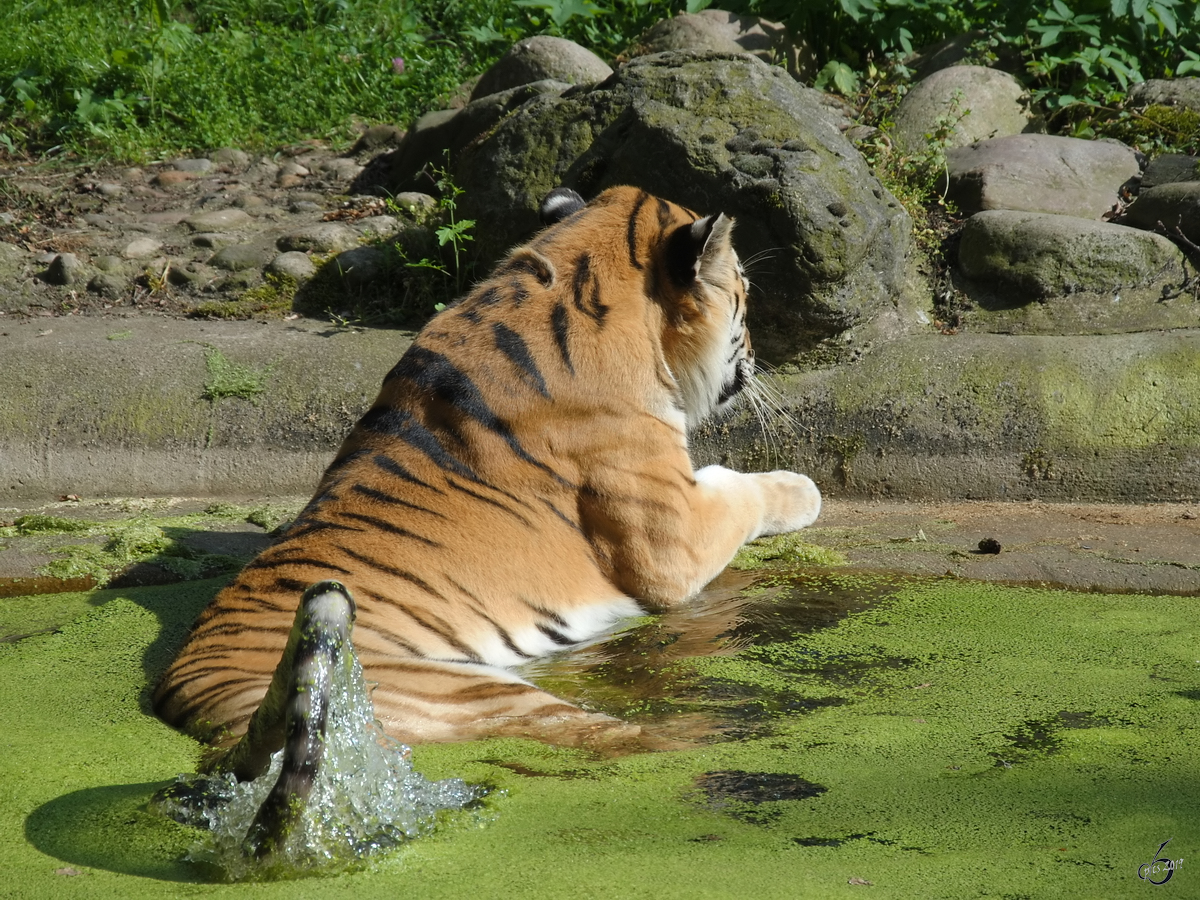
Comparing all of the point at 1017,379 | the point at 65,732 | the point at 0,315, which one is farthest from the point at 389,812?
the point at 0,315

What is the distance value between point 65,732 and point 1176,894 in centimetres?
229

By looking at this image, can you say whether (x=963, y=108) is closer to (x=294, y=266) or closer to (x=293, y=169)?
(x=294, y=266)

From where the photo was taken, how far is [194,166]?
25.6 feet

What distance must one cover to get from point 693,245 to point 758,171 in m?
1.46

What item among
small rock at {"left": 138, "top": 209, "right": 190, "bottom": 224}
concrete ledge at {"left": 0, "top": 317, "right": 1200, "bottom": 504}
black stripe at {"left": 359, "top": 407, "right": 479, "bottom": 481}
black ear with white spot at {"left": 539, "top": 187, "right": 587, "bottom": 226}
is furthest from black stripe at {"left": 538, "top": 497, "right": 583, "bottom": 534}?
small rock at {"left": 138, "top": 209, "right": 190, "bottom": 224}

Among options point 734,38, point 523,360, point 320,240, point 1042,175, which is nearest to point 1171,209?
point 1042,175

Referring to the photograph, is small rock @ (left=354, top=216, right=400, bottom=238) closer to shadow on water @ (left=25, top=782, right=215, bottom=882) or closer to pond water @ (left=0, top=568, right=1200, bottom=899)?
pond water @ (left=0, top=568, right=1200, bottom=899)

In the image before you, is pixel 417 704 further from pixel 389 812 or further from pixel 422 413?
pixel 422 413

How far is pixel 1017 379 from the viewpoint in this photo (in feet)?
15.9

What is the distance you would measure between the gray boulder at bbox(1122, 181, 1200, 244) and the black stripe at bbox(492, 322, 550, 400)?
365 cm

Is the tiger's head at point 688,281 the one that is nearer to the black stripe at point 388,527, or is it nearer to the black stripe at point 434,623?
the black stripe at point 388,527

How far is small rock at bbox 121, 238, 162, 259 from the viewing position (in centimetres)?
648

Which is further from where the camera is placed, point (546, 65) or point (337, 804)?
point (546, 65)

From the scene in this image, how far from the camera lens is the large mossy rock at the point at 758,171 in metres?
4.90
